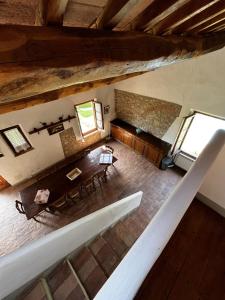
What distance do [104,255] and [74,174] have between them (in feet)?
7.03

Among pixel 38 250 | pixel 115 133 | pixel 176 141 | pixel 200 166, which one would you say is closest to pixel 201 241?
pixel 200 166

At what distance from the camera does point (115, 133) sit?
19.5ft

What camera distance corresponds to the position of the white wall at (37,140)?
372 centimetres

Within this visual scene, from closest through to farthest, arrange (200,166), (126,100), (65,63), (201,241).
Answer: (65,63) < (200,166) < (201,241) < (126,100)

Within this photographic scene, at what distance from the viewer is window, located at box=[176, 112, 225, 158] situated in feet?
13.0

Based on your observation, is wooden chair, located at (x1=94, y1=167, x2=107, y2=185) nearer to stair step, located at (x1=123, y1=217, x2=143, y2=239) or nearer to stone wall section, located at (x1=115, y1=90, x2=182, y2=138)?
stair step, located at (x1=123, y1=217, x2=143, y2=239)

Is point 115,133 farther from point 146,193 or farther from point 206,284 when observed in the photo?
point 206,284

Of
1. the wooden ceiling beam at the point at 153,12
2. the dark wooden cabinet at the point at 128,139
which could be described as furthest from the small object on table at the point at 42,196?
the wooden ceiling beam at the point at 153,12

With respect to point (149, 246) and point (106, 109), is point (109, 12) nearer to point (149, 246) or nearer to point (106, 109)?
point (149, 246)

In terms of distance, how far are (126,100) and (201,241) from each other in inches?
183

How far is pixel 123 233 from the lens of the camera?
3.24 meters

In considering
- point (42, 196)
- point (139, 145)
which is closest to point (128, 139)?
point (139, 145)

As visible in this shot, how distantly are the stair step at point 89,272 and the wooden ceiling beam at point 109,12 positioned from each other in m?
2.75

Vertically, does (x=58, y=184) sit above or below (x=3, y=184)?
above
